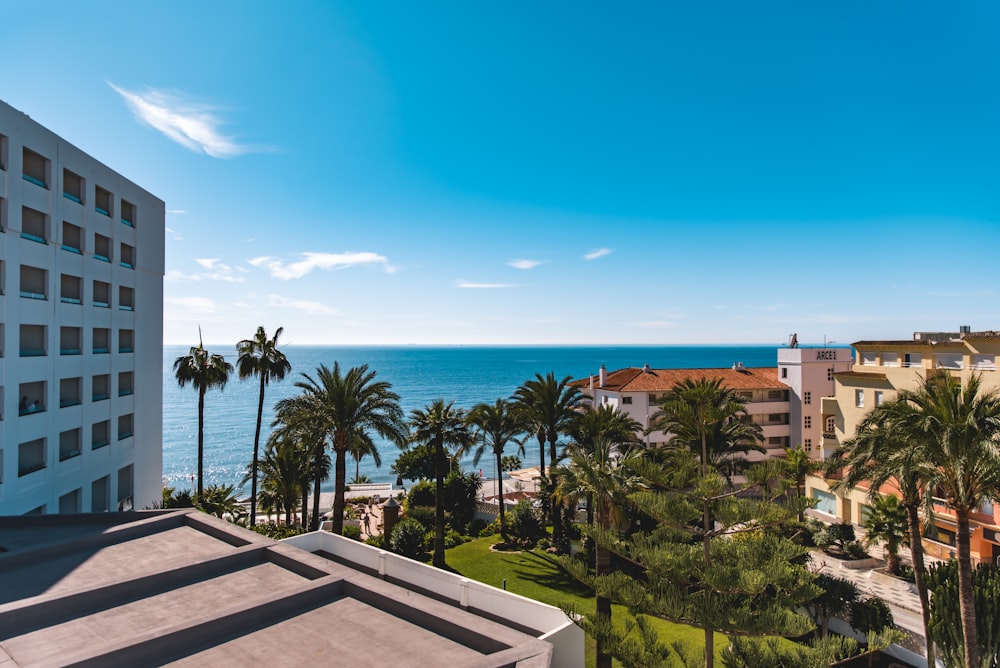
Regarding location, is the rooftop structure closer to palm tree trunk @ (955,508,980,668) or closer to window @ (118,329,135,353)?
palm tree trunk @ (955,508,980,668)

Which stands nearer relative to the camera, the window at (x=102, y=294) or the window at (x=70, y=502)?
the window at (x=70, y=502)

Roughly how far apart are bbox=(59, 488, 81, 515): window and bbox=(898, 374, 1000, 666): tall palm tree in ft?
104

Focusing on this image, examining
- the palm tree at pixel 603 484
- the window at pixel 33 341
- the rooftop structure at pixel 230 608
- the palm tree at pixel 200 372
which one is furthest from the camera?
the palm tree at pixel 200 372

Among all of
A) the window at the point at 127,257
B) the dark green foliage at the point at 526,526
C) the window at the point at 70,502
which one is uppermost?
the window at the point at 127,257

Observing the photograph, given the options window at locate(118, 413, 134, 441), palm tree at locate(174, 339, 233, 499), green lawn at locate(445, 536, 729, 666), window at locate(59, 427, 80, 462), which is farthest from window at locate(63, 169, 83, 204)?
green lawn at locate(445, 536, 729, 666)

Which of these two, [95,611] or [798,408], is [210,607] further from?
[798,408]

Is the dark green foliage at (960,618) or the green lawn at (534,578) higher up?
the dark green foliage at (960,618)

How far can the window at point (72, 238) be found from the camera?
81.8 feet

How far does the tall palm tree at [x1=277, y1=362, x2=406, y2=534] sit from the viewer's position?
2622cm

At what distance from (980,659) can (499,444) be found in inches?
901

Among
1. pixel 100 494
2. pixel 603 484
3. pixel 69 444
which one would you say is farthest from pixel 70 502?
pixel 603 484

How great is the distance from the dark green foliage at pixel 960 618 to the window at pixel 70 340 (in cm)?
3387

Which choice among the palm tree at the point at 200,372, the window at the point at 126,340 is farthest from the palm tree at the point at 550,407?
the window at the point at 126,340

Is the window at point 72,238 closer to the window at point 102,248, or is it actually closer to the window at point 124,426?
the window at point 102,248
